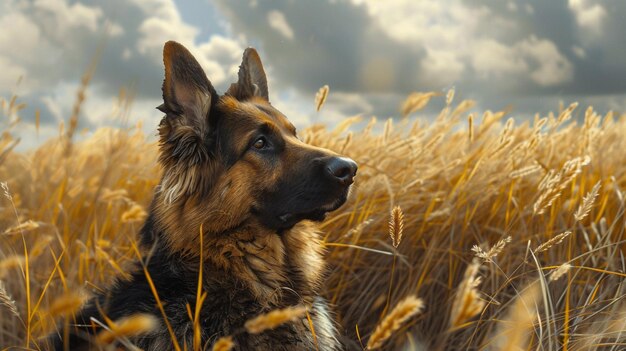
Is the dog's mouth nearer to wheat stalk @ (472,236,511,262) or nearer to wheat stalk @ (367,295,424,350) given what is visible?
wheat stalk @ (472,236,511,262)

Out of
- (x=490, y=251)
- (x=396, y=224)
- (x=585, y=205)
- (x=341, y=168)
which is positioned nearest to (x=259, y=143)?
(x=341, y=168)

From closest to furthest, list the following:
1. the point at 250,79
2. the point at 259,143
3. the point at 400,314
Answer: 1. the point at 400,314
2. the point at 259,143
3. the point at 250,79

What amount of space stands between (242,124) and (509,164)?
7.37ft

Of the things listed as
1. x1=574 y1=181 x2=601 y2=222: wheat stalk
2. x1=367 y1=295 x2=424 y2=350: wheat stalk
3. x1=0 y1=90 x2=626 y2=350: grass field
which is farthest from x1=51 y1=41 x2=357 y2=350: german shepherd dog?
x1=367 y1=295 x2=424 y2=350: wheat stalk

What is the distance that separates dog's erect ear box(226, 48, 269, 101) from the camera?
3.25 meters

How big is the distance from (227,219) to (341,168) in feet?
1.90

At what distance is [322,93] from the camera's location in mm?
3908

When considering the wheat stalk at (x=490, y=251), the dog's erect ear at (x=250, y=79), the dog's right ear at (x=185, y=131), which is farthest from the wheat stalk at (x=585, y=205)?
the dog's erect ear at (x=250, y=79)

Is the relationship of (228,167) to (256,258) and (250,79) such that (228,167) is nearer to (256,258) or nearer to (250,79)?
(256,258)

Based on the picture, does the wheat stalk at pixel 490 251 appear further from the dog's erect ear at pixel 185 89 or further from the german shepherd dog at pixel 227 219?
the dog's erect ear at pixel 185 89

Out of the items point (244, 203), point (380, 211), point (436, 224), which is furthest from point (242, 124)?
point (436, 224)

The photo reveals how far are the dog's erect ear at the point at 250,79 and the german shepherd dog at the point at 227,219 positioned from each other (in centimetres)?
29

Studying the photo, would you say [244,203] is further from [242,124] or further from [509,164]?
[509,164]

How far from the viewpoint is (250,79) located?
3.35 m
